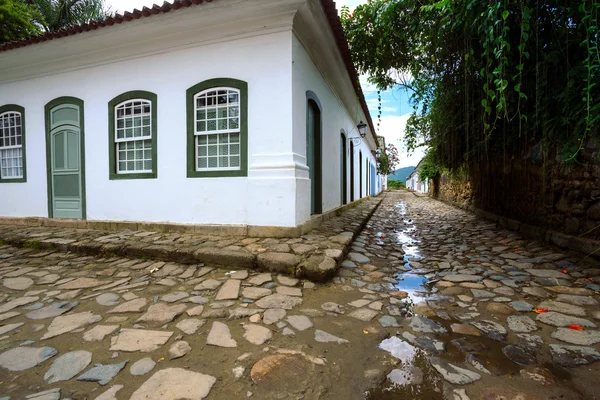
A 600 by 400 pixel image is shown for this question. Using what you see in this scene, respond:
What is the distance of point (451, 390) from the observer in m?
1.49

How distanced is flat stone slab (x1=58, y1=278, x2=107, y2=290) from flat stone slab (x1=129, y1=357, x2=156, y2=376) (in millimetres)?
1809

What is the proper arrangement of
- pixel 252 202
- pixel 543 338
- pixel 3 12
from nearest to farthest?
pixel 543 338 → pixel 252 202 → pixel 3 12

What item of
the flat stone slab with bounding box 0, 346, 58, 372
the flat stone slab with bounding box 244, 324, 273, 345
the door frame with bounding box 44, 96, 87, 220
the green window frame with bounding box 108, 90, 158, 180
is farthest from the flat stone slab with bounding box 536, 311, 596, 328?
the door frame with bounding box 44, 96, 87, 220

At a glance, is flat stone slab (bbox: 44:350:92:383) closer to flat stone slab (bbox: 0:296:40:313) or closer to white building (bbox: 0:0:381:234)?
flat stone slab (bbox: 0:296:40:313)

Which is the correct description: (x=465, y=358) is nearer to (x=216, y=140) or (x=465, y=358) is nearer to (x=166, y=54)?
(x=216, y=140)

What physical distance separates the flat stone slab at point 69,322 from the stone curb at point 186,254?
137cm

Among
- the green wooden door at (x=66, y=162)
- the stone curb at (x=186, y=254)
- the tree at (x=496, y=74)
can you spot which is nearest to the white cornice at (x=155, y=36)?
the green wooden door at (x=66, y=162)

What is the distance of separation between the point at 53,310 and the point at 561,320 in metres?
4.31

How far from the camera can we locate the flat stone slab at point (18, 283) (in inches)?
118

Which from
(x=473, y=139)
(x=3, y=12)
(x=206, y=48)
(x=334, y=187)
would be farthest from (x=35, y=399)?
(x=3, y=12)

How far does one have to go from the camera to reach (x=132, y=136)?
17.6ft

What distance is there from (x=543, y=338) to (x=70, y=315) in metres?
3.74

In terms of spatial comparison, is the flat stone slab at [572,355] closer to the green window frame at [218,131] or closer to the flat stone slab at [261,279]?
the flat stone slab at [261,279]

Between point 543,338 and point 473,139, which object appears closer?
point 543,338
